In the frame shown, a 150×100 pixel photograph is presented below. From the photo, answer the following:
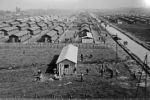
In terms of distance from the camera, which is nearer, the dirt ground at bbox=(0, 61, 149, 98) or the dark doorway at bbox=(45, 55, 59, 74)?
the dirt ground at bbox=(0, 61, 149, 98)

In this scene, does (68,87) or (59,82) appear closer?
(68,87)

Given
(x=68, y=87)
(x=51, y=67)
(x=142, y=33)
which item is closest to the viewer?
(x=68, y=87)

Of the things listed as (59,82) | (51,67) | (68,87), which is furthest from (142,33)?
(68,87)

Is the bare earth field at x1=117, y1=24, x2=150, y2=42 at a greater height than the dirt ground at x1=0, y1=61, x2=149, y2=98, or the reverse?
the bare earth field at x1=117, y1=24, x2=150, y2=42

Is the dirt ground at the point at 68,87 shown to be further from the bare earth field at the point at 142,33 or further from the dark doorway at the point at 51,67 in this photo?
the bare earth field at the point at 142,33

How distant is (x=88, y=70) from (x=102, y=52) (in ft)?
39.0

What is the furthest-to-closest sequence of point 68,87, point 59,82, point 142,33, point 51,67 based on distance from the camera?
1. point 142,33
2. point 51,67
3. point 59,82
4. point 68,87

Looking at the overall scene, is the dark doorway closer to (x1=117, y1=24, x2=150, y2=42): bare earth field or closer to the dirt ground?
the dirt ground

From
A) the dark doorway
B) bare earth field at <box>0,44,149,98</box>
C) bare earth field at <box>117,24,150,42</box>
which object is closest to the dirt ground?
bare earth field at <box>0,44,149,98</box>

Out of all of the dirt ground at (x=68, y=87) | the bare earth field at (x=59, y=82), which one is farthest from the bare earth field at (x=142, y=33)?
the dirt ground at (x=68, y=87)

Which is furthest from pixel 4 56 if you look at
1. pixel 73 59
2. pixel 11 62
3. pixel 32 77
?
pixel 73 59

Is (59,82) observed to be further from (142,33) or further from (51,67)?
(142,33)

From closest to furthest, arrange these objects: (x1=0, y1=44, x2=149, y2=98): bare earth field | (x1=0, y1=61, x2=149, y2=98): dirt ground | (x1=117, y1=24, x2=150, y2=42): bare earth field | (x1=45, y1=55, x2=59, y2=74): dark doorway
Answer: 1. (x1=0, y1=61, x2=149, y2=98): dirt ground
2. (x1=0, y1=44, x2=149, y2=98): bare earth field
3. (x1=45, y1=55, x2=59, y2=74): dark doorway
4. (x1=117, y1=24, x2=150, y2=42): bare earth field

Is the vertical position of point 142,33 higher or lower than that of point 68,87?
higher
